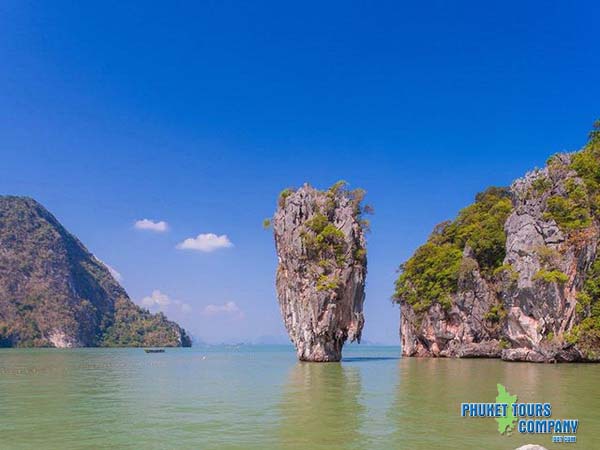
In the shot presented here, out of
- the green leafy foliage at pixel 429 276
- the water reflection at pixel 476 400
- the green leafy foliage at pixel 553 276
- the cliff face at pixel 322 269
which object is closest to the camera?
the water reflection at pixel 476 400

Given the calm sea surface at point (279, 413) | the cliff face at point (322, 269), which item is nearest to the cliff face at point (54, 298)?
the cliff face at point (322, 269)

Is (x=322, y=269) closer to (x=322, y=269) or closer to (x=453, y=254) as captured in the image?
(x=322, y=269)

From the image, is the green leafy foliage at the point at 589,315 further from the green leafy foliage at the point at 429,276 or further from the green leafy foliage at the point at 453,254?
the green leafy foliage at the point at 429,276

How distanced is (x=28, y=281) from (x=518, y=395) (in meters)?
159

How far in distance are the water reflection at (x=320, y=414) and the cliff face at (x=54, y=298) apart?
124064 mm

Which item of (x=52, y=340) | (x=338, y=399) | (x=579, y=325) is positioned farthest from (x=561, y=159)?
(x=52, y=340)

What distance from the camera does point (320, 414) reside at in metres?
16.4

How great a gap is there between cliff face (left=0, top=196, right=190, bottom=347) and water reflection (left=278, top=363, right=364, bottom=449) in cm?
12406

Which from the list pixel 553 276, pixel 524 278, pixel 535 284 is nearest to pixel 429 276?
pixel 524 278

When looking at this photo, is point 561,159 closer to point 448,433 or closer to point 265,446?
point 448,433

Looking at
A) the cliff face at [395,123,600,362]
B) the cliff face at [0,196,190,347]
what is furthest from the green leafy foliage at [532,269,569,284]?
the cliff face at [0,196,190,347]

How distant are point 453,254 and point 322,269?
18.1 meters

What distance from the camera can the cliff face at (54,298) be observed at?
13825 cm

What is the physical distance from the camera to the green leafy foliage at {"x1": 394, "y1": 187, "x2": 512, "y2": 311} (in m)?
53.4
